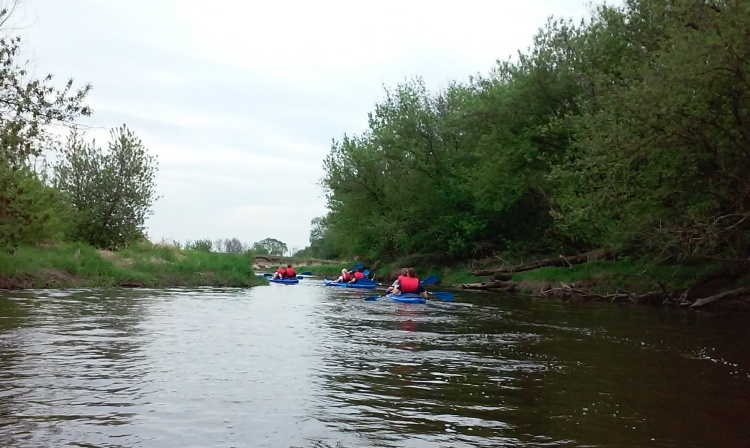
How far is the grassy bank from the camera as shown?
65.8ft

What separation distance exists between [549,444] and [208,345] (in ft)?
20.9

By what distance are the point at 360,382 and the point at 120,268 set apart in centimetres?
1906

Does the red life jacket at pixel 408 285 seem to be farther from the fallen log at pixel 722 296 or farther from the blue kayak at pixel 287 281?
the blue kayak at pixel 287 281

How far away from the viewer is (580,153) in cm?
2045

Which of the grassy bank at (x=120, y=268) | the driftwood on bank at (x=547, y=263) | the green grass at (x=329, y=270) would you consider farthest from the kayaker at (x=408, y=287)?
the green grass at (x=329, y=270)

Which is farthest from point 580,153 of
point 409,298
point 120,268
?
point 120,268

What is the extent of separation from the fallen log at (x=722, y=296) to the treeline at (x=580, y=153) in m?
1.27

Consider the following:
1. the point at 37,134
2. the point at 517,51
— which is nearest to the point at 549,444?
the point at 37,134

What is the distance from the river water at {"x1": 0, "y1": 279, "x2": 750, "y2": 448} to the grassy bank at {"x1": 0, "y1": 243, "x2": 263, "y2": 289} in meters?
6.47

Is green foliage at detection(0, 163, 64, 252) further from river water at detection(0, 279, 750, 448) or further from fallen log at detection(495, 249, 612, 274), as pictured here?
fallen log at detection(495, 249, 612, 274)

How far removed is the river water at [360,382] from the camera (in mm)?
5242

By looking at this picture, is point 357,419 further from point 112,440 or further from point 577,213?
point 577,213

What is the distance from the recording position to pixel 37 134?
1162 centimetres

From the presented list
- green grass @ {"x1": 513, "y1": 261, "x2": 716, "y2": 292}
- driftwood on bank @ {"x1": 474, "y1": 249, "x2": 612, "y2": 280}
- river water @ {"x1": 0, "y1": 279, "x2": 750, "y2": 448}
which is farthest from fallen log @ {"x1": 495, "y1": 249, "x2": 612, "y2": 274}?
river water @ {"x1": 0, "y1": 279, "x2": 750, "y2": 448}
